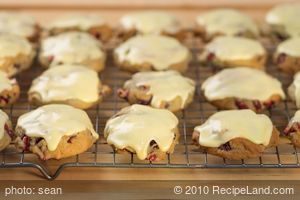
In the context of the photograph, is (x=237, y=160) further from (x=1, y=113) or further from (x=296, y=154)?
(x=1, y=113)

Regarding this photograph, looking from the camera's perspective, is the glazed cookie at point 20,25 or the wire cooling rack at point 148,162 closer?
the wire cooling rack at point 148,162

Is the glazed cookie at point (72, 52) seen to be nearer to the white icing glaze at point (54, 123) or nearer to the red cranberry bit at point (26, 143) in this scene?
the white icing glaze at point (54, 123)

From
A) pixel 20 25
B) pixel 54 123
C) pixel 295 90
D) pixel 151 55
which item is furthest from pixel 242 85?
pixel 20 25

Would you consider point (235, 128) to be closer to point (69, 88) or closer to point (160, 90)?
point (160, 90)

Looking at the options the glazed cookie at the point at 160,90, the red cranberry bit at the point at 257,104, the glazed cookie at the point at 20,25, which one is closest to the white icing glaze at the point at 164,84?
the glazed cookie at the point at 160,90

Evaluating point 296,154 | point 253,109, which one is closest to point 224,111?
point 253,109

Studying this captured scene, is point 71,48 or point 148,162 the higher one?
point 71,48

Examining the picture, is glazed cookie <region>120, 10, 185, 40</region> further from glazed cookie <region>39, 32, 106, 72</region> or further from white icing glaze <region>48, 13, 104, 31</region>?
glazed cookie <region>39, 32, 106, 72</region>
